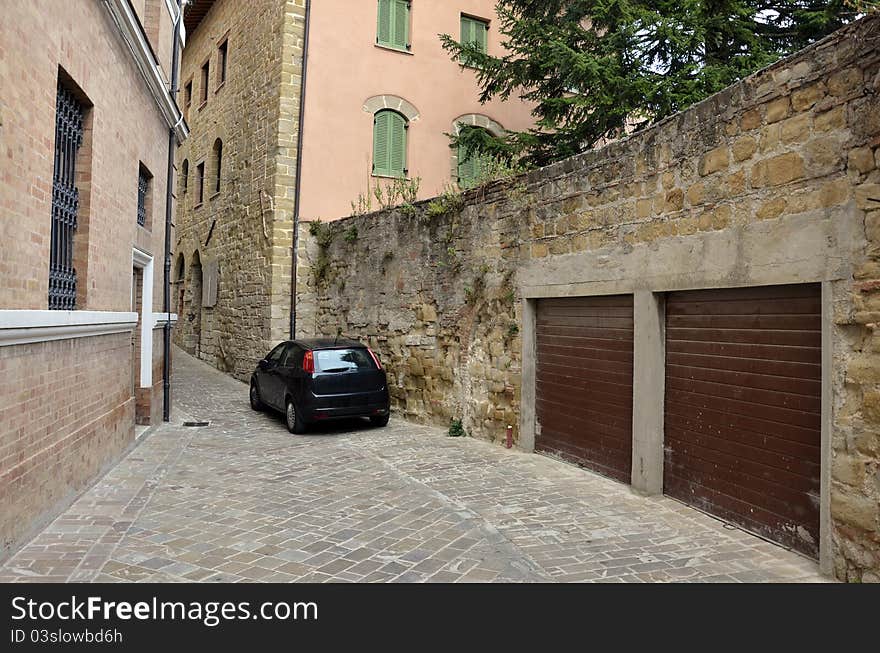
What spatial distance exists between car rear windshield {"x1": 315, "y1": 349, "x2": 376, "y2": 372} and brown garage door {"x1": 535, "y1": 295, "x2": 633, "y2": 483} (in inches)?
123

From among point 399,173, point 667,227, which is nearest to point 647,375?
point 667,227

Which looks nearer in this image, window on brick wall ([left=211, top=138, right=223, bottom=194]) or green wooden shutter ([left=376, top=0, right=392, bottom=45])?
green wooden shutter ([left=376, top=0, right=392, bottom=45])

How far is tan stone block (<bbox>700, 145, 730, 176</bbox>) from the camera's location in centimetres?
539

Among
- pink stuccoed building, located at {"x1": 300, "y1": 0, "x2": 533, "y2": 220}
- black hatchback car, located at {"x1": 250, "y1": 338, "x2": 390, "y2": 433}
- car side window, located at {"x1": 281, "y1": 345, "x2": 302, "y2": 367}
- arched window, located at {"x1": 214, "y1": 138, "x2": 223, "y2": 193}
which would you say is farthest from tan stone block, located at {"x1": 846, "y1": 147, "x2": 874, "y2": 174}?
arched window, located at {"x1": 214, "y1": 138, "x2": 223, "y2": 193}

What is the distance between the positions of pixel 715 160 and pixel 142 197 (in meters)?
8.02

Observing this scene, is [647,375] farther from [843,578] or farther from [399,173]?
[399,173]

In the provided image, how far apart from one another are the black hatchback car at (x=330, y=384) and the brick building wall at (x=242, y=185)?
4570 millimetres

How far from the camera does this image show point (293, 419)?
10.1 meters

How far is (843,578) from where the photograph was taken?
4211 millimetres

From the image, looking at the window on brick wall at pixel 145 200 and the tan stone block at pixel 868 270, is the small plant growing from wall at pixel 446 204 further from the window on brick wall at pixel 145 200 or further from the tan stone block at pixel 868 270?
the tan stone block at pixel 868 270

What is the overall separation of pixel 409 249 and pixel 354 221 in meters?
2.49

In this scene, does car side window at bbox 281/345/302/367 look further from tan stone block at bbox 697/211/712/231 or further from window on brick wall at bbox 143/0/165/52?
tan stone block at bbox 697/211/712/231

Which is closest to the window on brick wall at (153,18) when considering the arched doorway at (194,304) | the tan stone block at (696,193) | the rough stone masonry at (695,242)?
the rough stone masonry at (695,242)

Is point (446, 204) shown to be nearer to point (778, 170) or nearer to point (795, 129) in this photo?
point (778, 170)
